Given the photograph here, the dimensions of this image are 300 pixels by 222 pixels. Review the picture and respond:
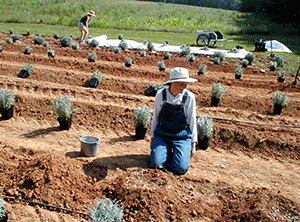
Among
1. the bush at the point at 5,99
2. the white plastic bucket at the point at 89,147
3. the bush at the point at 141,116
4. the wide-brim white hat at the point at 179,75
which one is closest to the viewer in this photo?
the wide-brim white hat at the point at 179,75

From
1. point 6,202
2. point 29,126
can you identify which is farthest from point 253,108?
point 6,202

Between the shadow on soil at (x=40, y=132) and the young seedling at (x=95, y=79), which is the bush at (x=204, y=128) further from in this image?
the young seedling at (x=95, y=79)

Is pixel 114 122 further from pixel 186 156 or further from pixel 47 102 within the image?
pixel 186 156

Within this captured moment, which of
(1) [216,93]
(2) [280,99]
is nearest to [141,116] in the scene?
(1) [216,93]

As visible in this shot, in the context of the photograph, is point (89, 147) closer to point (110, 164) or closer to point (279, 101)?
point (110, 164)

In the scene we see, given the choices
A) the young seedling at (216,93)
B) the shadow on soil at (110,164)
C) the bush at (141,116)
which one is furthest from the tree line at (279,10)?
the shadow on soil at (110,164)

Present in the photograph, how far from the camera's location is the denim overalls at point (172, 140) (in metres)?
4.73

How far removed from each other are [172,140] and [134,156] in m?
0.89

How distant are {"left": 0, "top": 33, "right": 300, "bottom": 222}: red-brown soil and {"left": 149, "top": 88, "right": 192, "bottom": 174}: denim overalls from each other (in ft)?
0.71

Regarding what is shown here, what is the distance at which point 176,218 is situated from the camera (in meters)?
3.90

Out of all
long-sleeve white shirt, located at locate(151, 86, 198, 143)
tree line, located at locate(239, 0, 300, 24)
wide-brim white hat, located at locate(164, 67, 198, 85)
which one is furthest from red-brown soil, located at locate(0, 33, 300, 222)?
tree line, located at locate(239, 0, 300, 24)

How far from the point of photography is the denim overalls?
15.5 feet

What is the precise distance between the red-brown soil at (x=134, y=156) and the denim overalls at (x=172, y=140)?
8.5 inches

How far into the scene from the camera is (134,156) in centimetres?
545
